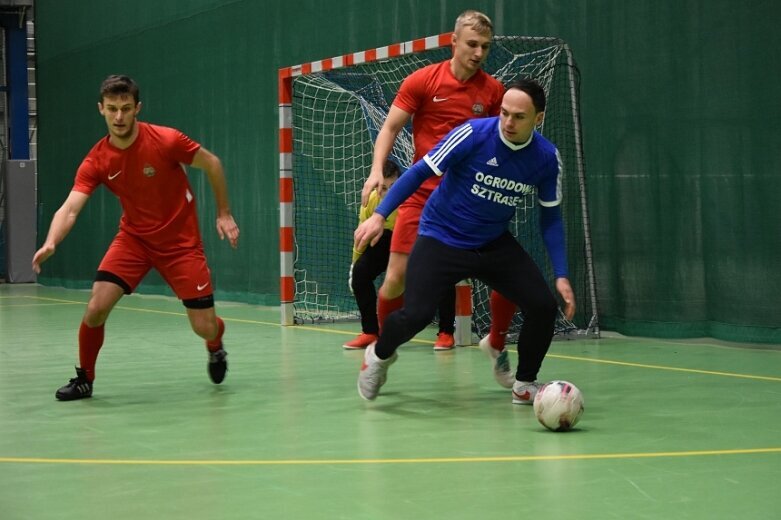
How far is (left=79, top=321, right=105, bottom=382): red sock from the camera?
7016 mm

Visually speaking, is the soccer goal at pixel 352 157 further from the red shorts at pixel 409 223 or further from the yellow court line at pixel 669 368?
the red shorts at pixel 409 223

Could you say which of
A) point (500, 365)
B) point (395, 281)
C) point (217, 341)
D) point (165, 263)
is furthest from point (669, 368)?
point (165, 263)

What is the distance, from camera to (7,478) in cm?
470

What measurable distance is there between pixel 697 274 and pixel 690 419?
398 centimetres

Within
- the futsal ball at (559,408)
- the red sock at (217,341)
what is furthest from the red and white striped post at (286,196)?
the futsal ball at (559,408)

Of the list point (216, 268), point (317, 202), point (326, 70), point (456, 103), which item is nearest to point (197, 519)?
point (456, 103)

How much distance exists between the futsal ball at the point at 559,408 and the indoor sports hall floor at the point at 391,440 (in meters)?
0.08

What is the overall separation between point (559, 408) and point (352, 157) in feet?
27.2

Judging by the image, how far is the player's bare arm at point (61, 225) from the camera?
6418 mm

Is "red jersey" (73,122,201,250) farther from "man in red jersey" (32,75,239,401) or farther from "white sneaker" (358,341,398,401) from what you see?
"white sneaker" (358,341,398,401)

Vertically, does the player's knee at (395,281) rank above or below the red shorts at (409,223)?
below

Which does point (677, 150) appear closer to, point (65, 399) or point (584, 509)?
point (65, 399)

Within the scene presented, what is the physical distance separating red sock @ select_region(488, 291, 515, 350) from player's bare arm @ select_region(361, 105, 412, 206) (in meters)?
0.97

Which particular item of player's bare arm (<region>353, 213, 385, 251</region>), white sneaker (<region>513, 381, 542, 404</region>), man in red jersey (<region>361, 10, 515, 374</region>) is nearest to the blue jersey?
player's bare arm (<region>353, 213, 385, 251</region>)
